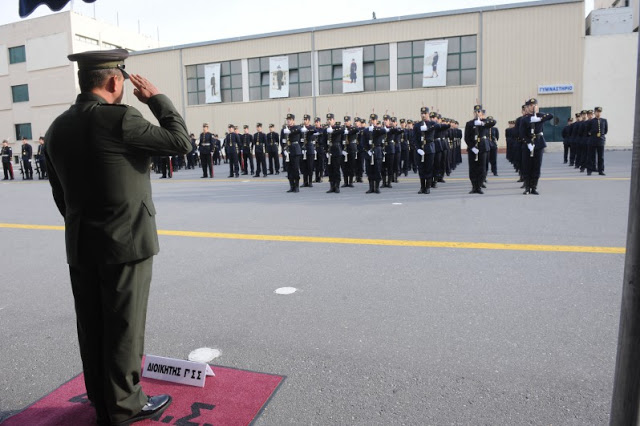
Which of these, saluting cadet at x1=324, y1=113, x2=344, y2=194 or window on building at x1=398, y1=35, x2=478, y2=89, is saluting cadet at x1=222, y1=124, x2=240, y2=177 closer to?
saluting cadet at x1=324, y1=113, x2=344, y2=194

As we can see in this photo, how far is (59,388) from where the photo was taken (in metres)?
2.96

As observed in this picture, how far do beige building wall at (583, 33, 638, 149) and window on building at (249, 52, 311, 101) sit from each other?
18.1 m

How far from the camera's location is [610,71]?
2927cm

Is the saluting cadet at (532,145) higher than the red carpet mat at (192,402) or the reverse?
higher

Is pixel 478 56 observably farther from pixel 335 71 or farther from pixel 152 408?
pixel 152 408

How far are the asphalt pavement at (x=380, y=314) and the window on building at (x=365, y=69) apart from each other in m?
26.7

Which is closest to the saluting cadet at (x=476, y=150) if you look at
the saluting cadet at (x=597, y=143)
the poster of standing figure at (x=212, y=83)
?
the saluting cadet at (x=597, y=143)

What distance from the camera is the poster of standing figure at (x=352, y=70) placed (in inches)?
1322

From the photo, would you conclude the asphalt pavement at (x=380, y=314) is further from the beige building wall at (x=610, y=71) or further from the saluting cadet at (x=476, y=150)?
the beige building wall at (x=610, y=71)

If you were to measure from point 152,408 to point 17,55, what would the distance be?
183 ft

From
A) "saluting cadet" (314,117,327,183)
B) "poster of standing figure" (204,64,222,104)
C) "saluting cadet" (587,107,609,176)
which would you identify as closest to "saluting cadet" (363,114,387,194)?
"saluting cadet" (314,117,327,183)

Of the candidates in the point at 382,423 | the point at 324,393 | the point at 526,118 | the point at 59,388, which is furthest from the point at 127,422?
the point at 526,118

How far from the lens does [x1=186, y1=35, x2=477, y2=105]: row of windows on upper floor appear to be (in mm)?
31359

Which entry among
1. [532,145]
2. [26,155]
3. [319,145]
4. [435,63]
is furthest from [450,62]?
[26,155]
